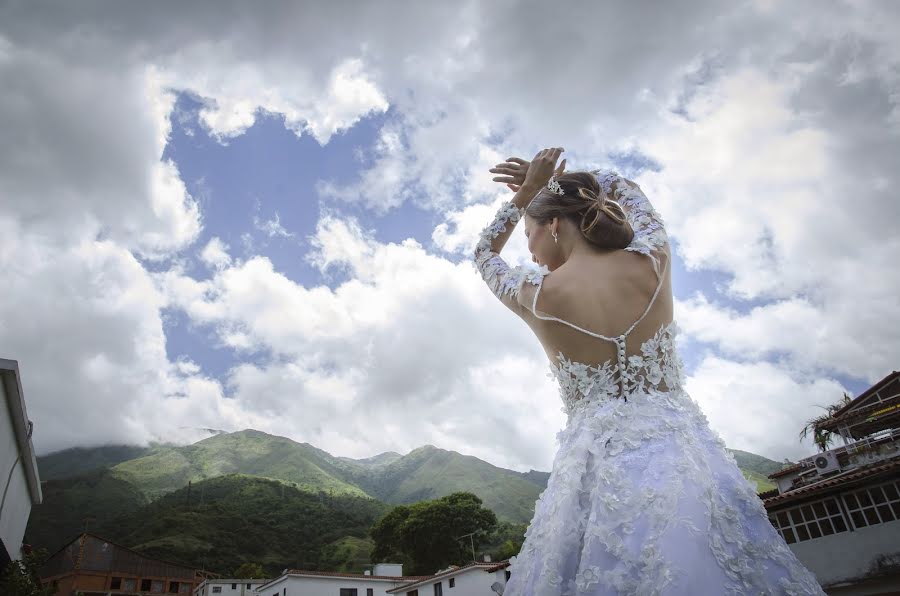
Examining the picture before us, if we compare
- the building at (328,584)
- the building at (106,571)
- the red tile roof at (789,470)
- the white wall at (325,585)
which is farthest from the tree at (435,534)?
the red tile roof at (789,470)

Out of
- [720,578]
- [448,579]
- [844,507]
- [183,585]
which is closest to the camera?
[720,578]

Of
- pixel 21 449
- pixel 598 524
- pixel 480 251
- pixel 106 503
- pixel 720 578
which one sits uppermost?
pixel 106 503

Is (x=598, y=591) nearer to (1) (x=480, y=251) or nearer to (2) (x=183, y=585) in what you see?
(1) (x=480, y=251)

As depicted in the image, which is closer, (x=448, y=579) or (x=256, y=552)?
(x=448, y=579)

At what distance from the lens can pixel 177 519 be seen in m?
82.2

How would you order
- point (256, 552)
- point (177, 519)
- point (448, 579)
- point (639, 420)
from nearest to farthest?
point (639, 420) → point (448, 579) → point (256, 552) → point (177, 519)

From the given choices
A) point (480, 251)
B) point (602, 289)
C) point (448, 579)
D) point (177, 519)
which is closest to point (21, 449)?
point (480, 251)

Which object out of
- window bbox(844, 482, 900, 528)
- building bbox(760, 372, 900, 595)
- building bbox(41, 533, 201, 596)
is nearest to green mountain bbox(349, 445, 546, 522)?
building bbox(41, 533, 201, 596)

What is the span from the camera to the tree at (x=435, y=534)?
51312 millimetres

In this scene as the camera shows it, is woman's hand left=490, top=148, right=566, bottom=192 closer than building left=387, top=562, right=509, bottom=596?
Yes

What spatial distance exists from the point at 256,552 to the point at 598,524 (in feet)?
283

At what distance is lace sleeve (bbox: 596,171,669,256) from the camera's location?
206cm

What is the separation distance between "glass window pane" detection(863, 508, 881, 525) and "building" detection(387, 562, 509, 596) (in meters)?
18.1

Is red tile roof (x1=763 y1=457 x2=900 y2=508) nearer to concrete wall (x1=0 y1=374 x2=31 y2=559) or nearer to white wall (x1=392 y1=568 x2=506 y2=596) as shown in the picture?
white wall (x1=392 y1=568 x2=506 y2=596)
